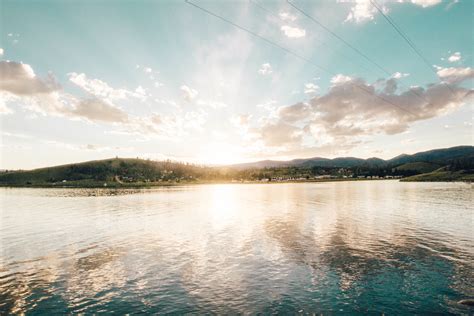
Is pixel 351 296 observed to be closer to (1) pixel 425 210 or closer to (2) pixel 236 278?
(2) pixel 236 278

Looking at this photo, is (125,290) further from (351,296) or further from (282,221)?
(282,221)

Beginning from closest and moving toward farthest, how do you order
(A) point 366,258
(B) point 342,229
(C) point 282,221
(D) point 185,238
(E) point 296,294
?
(E) point 296,294 → (A) point 366,258 → (D) point 185,238 → (B) point 342,229 → (C) point 282,221

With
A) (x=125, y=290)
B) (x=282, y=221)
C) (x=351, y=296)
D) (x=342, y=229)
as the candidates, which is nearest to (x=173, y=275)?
(x=125, y=290)

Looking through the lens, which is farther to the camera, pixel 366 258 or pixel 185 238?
pixel 185 238

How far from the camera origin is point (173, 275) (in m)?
32.6

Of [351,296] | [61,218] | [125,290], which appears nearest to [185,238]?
[125,290]

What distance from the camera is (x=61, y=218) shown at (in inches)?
3105

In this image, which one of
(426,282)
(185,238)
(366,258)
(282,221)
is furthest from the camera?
(282,221)

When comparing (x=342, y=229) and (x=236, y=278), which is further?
(x=342, y=229)

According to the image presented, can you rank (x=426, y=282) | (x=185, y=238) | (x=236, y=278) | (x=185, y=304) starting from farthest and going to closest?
(x=185, y=238)
(x=236, y=278)
(x=426, y=282)
(x=185, y=304)

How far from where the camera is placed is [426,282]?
2919cm

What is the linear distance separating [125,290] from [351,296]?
20934 mm

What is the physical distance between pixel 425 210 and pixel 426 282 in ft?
211

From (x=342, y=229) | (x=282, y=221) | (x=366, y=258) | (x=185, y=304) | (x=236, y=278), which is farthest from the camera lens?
(x=282, y=221)
